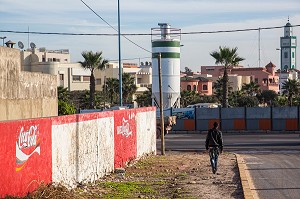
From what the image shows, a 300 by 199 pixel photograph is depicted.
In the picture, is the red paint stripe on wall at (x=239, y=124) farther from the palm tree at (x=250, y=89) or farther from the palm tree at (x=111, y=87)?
the palm tree at (x=250, y=89)

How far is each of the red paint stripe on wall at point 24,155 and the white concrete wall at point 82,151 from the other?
2.06 feet

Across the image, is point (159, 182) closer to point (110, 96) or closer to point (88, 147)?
point (88, 147)

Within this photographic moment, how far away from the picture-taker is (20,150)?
41.7ft

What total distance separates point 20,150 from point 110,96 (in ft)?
235

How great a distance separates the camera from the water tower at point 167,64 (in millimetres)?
60781

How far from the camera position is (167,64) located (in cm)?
6281

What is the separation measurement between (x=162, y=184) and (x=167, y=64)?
45.2 meters

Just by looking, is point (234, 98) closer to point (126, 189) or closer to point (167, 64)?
point (167, 64)

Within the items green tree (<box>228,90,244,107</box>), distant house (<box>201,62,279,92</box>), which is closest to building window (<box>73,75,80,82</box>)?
green tree (<box>228,90,244,107</box>)

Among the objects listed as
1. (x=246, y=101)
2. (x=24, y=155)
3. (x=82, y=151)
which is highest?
(x=24, y=155)

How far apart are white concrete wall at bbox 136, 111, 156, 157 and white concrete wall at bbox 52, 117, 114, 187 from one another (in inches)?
227

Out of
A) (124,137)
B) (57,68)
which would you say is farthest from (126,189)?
(57,68)

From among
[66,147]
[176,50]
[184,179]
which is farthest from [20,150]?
[176,50]

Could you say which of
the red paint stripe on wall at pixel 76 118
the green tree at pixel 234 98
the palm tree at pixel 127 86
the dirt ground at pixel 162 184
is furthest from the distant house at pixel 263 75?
the red paint stripe on wall at pixel 76 118
